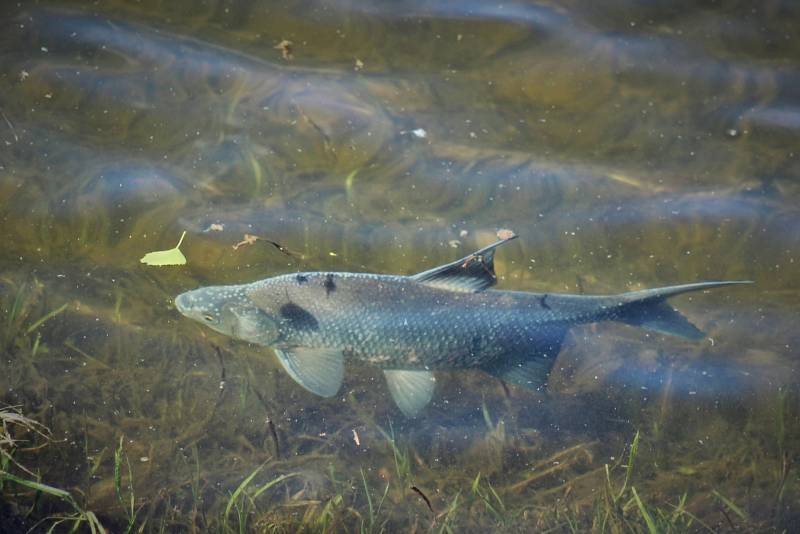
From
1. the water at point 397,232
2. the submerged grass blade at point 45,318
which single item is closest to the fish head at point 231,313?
the water at point 397,232

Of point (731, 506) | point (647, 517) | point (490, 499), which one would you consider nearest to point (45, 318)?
point (490, 499)

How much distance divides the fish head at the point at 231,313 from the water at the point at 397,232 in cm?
42

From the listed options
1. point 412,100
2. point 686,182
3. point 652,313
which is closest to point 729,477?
point 652,313

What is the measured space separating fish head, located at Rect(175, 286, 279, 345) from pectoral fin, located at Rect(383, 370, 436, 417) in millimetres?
805

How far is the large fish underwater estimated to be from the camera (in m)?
4.15

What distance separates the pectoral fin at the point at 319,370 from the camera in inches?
172

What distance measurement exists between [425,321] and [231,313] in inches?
49.9

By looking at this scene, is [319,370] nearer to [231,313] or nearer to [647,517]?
[231,313]

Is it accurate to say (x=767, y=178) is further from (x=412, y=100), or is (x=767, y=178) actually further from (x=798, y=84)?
(x=412, y=100)

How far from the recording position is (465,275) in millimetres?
4156

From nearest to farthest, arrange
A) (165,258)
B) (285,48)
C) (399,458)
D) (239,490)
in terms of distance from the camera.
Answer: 1. (239,490)
2. (399,458)
3. (165,258)
4. (285,48)

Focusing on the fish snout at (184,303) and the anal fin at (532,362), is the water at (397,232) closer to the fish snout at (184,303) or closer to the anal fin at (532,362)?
the fish snout at (184,303)

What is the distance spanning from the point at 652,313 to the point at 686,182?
1.64 meters

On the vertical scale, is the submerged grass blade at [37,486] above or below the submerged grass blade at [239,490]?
above
